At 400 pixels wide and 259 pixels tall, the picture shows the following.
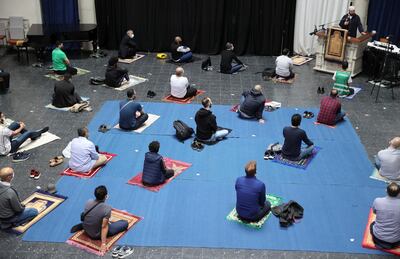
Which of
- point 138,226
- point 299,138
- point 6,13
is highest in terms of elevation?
point 6,13

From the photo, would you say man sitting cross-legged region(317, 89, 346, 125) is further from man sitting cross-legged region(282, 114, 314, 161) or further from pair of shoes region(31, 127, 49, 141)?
pair of shoes region(31, 127, 49, 141)

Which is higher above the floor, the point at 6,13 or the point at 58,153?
the point at 6,13

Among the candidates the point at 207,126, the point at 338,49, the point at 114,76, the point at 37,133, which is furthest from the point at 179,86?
the point at 338,49

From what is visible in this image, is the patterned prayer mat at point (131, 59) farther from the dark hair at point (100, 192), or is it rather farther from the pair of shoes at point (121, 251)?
the pair of shoes at point (121, 251)

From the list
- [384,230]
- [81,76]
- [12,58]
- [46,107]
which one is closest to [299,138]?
[384,230]

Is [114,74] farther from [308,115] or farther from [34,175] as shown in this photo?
[308,115]

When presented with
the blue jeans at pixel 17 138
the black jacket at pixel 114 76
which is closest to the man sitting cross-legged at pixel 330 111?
the black jacket at pixel 114 76

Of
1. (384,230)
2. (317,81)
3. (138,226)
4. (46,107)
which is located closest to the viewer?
(384,230)

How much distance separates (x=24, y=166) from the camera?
32.2 feet

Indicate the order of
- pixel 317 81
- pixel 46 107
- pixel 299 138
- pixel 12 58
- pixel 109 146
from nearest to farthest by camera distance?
pixel 299 138
pixel 109 146
pixel 46 107
pixel 317 81
pixel 12 58

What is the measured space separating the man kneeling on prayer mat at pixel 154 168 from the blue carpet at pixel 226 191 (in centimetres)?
22

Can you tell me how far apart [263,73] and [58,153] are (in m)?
6.92

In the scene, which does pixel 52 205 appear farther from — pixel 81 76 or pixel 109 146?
pixel 81 76

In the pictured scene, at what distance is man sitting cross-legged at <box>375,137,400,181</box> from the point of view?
30.1 ft
